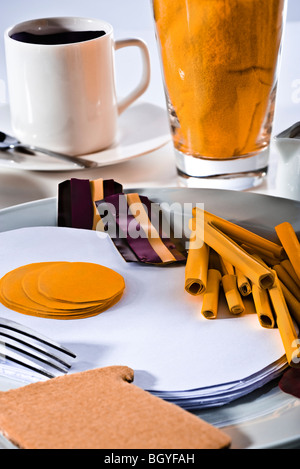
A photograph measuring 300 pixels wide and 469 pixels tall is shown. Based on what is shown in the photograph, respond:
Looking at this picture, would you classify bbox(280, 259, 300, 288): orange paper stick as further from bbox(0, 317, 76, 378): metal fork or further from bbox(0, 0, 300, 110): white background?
bbox(0, 0, 300, 110): white background

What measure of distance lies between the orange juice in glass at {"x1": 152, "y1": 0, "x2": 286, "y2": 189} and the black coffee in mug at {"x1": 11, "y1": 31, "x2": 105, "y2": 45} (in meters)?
0.13

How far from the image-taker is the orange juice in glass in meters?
0.58

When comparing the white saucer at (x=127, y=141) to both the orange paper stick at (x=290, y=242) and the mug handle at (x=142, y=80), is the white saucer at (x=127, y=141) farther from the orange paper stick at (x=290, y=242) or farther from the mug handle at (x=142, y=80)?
the orange paper stick at (x=290, y=242)

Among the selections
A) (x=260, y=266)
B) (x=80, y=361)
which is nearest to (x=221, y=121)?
(x=260, y=266)

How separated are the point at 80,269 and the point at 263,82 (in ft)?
0.83

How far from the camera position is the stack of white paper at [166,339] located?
0.39 metres

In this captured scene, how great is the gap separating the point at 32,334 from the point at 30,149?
338 millimetres

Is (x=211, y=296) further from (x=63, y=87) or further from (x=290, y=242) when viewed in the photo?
(x=63, y=87)

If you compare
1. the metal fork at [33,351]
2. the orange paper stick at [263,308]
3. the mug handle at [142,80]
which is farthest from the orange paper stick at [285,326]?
the mug handle at [142,80]

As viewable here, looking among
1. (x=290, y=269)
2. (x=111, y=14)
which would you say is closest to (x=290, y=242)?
(x=290, y=269)

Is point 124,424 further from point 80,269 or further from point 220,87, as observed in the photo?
point 220,87

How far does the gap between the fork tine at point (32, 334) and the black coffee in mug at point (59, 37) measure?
0.39m

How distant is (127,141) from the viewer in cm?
76
